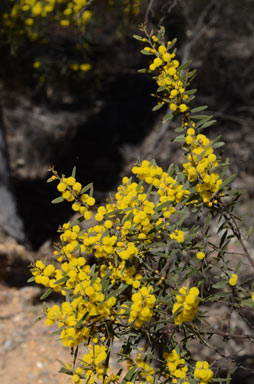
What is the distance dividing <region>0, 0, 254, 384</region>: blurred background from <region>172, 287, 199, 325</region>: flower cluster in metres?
1.99

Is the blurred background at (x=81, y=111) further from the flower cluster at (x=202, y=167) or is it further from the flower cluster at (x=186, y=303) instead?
the flower cluster at (x=202, y=167)

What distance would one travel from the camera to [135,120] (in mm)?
7434

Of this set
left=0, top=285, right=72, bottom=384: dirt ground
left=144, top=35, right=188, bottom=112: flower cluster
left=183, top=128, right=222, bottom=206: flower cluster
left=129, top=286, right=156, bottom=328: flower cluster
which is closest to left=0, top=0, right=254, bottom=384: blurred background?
left=0, top=285, right=72, bottom=384: dirt ground

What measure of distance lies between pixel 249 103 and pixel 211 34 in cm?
249

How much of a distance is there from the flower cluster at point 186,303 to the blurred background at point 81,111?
1.99 metres

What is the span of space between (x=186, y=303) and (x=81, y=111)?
6550 millimetres

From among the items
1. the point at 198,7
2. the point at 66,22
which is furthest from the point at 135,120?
the point at 66,22

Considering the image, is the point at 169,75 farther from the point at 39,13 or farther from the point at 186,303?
the point at 39,13

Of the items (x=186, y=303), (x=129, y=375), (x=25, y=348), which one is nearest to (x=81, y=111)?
(x=25, y=348)

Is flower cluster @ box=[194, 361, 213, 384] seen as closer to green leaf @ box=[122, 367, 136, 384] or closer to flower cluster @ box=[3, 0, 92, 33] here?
green leaf @ box=[122, 367, 136, 384]

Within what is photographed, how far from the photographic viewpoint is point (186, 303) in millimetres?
1574

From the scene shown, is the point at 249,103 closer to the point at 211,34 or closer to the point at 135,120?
the point at 135,120

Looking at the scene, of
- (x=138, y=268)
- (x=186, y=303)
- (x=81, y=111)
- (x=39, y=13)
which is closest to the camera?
(x=186, y=303)

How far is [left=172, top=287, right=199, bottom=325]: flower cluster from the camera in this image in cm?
156
